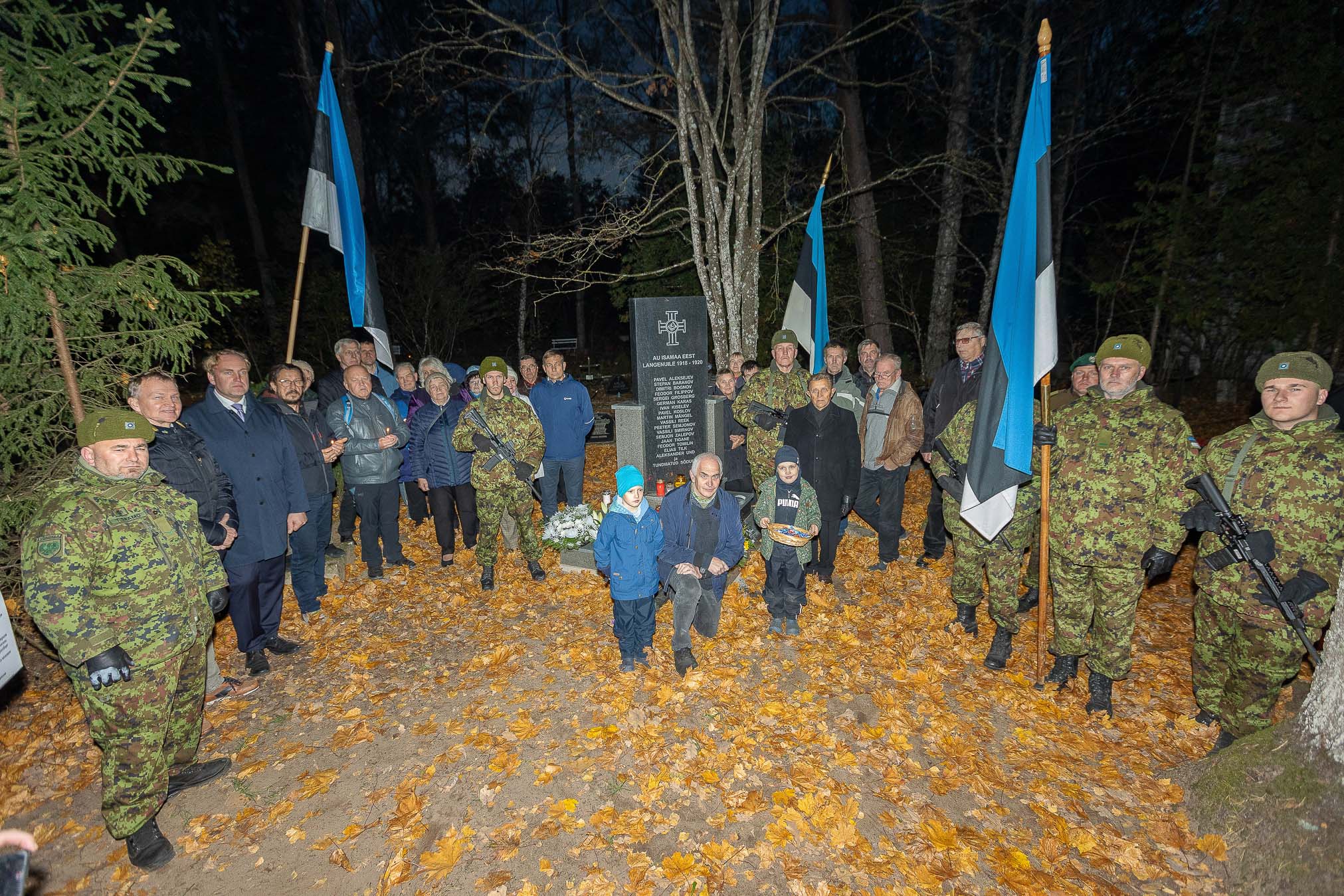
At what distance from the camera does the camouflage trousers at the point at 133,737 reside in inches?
121

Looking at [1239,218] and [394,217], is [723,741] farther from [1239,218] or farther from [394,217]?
[394,217]

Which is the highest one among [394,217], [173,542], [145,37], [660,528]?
[394,217]

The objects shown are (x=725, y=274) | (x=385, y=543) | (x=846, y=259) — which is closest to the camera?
(x=385, y=543)

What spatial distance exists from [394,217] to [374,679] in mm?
32022

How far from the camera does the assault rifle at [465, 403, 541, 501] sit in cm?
615

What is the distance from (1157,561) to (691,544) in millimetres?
3294

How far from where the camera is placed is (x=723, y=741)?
4.10 meters

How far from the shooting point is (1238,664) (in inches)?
148

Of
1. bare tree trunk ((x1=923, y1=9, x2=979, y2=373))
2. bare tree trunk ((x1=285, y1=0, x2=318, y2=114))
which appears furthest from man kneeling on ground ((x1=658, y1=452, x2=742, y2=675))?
bare tree trunk ((x1=285, y1=0, x2=318, y2=114))

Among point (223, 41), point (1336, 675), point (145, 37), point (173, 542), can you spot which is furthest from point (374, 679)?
point (223, 41)

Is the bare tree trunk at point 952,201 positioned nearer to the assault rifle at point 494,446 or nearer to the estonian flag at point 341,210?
the assault rifle at point 494,446

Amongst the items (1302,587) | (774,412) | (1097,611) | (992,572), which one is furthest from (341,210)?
(1302,587)

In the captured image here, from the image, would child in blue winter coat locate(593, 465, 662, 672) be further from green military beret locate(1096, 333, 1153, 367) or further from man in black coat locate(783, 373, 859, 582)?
green military beret locate(1096, 333, 1153, 367)

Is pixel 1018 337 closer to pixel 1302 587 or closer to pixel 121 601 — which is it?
pixel 1302 587
